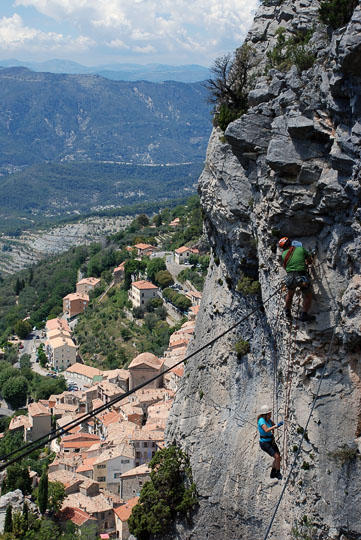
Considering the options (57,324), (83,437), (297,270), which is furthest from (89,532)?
(57,324)

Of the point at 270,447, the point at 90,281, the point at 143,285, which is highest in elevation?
the point at 270,447

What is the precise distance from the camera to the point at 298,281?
1177 cm

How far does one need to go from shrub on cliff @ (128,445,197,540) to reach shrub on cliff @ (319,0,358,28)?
1207 cm

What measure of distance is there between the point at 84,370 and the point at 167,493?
42569 millimetres

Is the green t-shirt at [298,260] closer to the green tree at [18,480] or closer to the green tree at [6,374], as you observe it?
the green tree at [18,480]

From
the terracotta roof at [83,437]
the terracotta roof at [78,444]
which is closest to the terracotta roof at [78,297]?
the terracotta roof at [83,437]

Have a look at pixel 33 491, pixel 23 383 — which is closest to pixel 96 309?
pixel 23 383

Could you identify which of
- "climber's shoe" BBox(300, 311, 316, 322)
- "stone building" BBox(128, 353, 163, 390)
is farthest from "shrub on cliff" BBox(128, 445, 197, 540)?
"stone building" BBox(128, 353, 163, 390)

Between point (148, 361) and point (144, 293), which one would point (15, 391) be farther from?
point (148, 361)

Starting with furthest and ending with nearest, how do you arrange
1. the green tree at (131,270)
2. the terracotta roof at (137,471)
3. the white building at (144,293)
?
1. the green tree at (131,270)
2. the white building at (144,293)
3. the terracotta roof at (137,471)

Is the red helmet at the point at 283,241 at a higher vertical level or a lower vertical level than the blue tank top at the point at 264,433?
higher

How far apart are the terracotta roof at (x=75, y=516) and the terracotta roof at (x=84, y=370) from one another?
22.8 meters

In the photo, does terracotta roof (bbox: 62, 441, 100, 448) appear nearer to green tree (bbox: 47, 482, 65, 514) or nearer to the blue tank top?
green tree (bbox: 47, 482, 65, 514)

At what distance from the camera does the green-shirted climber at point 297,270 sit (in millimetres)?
11781
